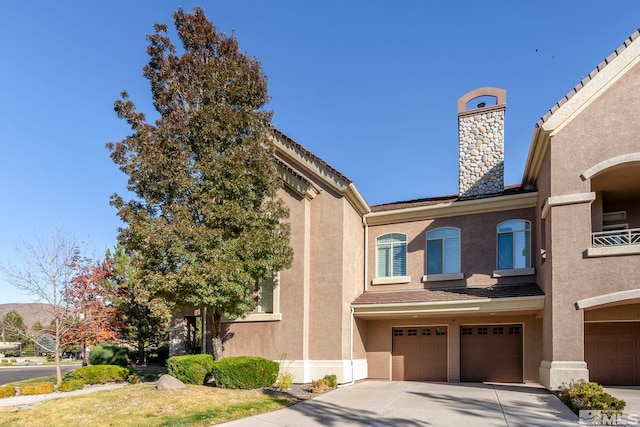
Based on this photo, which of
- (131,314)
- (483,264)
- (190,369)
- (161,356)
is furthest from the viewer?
(161,356)

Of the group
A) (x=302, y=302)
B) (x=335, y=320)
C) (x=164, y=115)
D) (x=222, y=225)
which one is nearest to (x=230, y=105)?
(x=164, y=115)

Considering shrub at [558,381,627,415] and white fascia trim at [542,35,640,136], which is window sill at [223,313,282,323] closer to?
shrub at [558,381,627,415]

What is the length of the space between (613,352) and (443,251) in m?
6.52

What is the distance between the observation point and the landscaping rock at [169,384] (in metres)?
12.9

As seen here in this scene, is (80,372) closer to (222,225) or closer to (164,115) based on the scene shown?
(222,225)

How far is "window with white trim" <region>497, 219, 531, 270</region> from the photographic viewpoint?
53.0 feet

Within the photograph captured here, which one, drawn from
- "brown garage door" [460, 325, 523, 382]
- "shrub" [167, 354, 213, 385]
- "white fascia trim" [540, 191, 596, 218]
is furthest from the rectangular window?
"white fascia trim" [540, 191, 596, 218]

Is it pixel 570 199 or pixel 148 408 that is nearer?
pixel 148 408

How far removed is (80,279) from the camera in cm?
1864

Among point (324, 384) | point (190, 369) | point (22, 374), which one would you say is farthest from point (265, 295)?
point (22, 374)

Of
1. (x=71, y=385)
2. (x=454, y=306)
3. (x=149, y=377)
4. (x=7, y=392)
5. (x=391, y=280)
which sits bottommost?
(x=149, y=377)

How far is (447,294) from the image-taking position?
16.0 m

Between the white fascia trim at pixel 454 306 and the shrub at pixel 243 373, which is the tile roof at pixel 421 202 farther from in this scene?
the shrub at pixel 243 373

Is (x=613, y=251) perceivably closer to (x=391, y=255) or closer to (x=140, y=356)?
(x=391, y=255)
